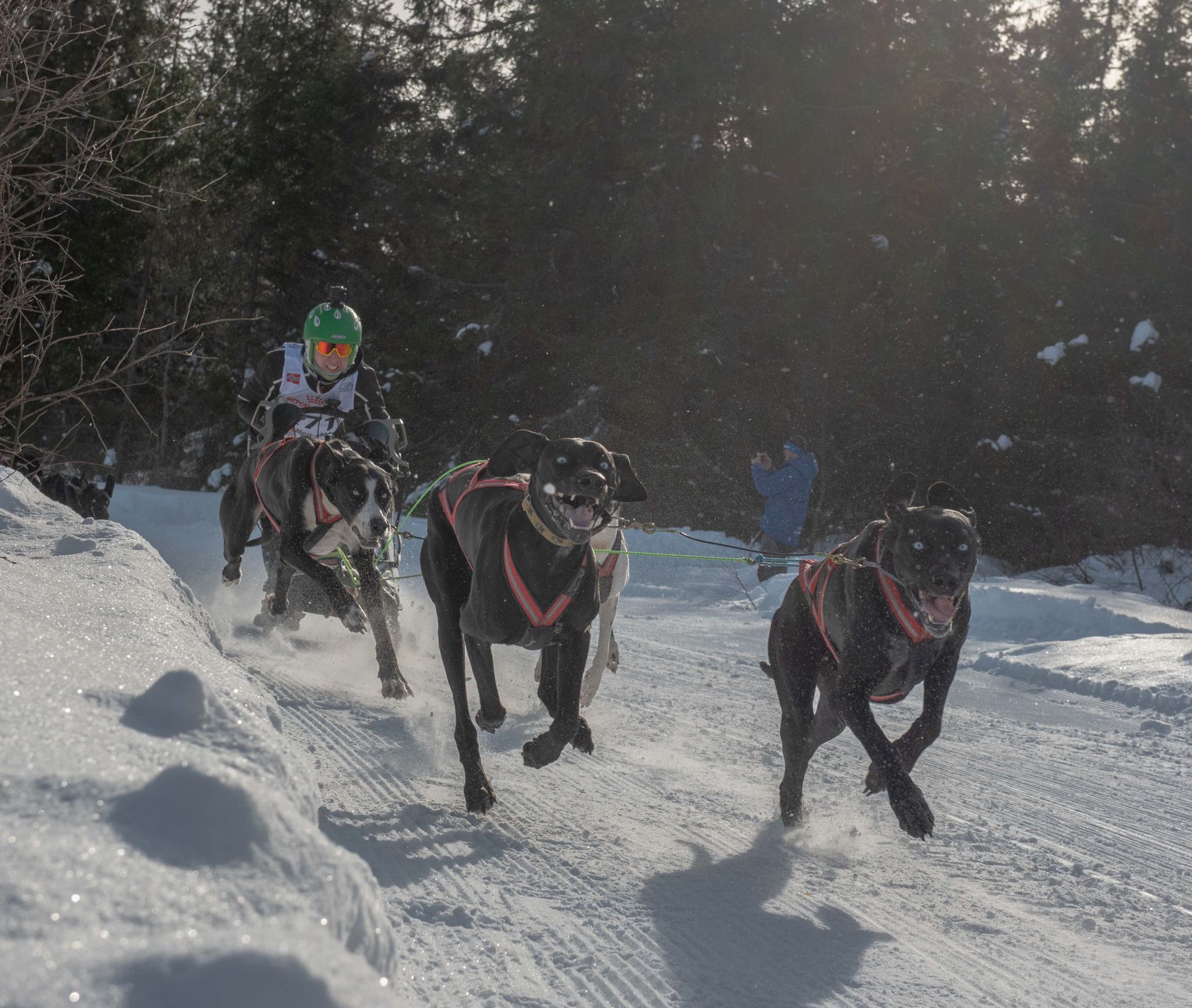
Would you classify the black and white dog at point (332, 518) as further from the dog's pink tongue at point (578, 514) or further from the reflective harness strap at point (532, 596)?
the dog's pink tongue at point (578, 514)

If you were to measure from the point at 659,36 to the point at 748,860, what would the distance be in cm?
1645

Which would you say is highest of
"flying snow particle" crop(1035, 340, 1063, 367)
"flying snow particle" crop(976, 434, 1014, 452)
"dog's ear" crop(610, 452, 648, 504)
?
"flying snow particle" crop(1035, 340, 1063, 367)

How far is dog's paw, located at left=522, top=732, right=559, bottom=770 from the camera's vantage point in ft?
14.3

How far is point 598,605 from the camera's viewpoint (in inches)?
178


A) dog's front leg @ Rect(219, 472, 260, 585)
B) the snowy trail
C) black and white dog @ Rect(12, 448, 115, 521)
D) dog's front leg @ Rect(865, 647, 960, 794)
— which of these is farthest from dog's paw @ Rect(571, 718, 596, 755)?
black and white dog @ Rect(12, 448, 115, 521)

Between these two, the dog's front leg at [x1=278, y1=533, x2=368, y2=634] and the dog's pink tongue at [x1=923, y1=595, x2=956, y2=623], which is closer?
the dog's pink tongue at [x1=923, y1=595, x2=956, y2=623]

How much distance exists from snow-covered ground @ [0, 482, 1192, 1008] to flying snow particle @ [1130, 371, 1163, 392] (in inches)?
427

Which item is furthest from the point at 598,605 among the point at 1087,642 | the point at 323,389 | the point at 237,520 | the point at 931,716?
the point at 1087,642

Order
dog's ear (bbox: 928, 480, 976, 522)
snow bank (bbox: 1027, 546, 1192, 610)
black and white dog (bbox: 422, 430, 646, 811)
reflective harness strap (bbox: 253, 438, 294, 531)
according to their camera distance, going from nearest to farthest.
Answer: black and white dog (bbox: 422, 430, 646, 811), dog's ear (bbox: 928, 480, 976, 522), reflective harness strap (bbox: 253, 438, 294, 531), snow bank (bbox: 1027, 546, 1192, 610)

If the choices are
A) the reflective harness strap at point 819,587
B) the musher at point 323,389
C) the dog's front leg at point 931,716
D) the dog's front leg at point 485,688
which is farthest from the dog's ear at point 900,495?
the musher at point 323,389

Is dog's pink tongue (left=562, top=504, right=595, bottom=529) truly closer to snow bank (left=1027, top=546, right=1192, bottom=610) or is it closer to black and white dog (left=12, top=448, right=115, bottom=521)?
black and white dog (left=12, top=448, right=115, bottom=521)

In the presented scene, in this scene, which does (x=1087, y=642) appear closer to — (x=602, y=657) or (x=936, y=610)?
(x=602, y=657)

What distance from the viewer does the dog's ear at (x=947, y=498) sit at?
175 inches

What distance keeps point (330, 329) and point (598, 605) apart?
3.81 m
